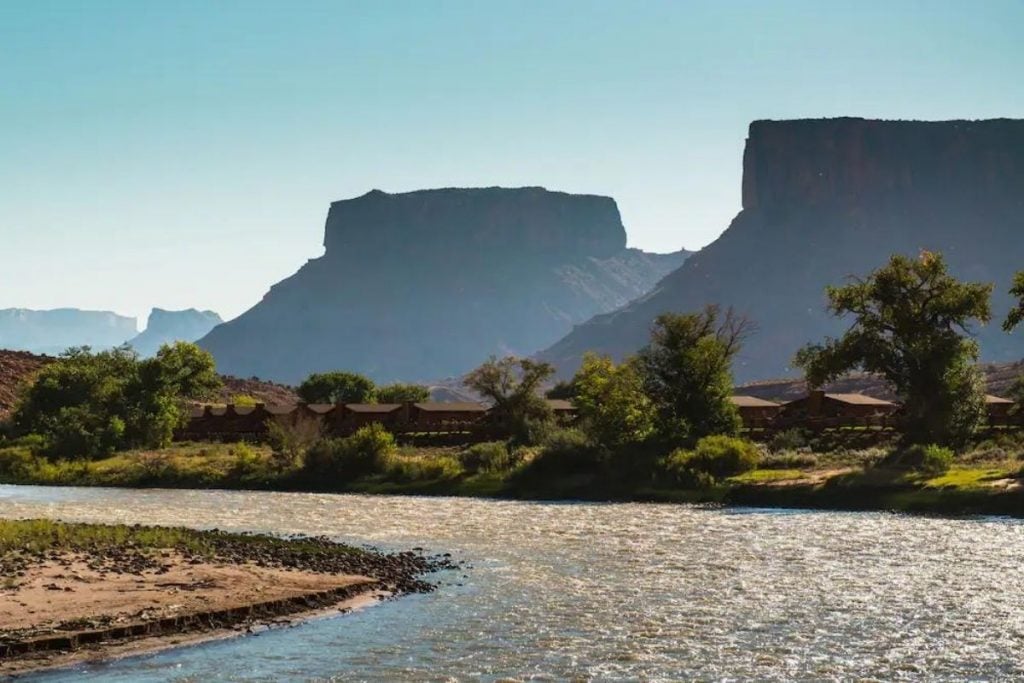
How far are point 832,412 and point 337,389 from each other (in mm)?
66997

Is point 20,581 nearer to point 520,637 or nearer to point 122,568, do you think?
point 122,568

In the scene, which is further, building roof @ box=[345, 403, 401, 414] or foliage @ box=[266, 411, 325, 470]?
building roof @ box=[345, 403, 401, 414]

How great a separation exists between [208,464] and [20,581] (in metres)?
57.7

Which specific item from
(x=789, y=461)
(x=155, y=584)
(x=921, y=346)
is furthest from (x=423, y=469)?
(x=155, y=584)

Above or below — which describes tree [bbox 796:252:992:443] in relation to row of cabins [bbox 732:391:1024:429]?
above

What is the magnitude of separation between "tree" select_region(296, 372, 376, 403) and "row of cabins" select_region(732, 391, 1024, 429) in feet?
172

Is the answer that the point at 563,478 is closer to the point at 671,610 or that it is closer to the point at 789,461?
the point at 789,461

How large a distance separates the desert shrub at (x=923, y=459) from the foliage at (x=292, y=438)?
134 feet

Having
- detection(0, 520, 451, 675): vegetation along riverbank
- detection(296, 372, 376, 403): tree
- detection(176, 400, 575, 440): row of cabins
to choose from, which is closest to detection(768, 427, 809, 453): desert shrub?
detection(176, 400, 575, 440): row of cabins

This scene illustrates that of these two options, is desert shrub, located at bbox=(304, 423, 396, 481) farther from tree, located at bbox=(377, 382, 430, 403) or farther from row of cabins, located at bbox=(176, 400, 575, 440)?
tree, located at bbox=(377, 382, 430, 403)

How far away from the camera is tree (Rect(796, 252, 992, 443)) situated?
67.7m

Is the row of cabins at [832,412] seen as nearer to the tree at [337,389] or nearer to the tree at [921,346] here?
the tree at [921,346]

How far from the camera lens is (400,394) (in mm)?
140250

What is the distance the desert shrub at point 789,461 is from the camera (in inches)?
2731
